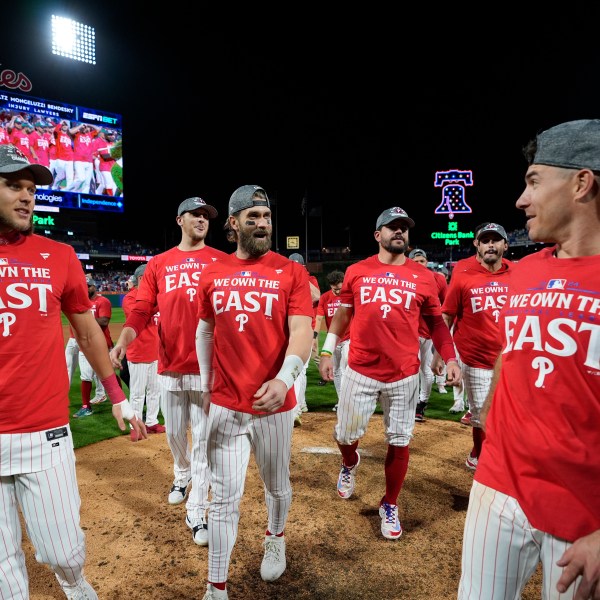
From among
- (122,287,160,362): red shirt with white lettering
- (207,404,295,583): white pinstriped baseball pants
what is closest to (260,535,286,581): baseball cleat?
(207,404,295,583): white pinstriped baseball pants

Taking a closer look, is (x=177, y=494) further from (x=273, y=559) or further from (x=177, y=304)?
(x=177, y=304)

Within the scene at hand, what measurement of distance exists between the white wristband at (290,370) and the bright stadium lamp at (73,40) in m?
33.8

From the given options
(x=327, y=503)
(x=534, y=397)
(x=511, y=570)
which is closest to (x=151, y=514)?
(x=327, y=503)

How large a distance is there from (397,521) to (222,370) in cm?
216

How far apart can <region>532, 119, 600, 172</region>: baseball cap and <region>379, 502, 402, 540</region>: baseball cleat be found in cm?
321

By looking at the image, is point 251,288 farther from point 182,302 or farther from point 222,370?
point 182,302

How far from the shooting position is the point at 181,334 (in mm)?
4055

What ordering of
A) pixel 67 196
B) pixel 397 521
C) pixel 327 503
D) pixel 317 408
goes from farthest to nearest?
pixel 67 196 < pixel 317 408 < pixel 327 503 < pixel 397 521

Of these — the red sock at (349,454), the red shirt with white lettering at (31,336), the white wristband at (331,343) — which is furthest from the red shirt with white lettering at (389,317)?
the red shirt with white lettering at (31,336)

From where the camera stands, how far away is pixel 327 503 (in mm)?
4316

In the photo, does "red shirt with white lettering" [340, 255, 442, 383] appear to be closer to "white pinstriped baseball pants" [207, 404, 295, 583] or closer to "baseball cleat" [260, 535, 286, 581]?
"white pinstriped baseball pants" [207, 404, 295, 583]

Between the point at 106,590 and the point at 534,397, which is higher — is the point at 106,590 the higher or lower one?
the lower one

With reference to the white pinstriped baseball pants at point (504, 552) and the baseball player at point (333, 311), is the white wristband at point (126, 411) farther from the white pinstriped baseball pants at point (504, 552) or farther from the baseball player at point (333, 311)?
the baseball player at point (333, 311)

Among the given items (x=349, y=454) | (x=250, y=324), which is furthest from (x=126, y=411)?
(x=349, y=454)
